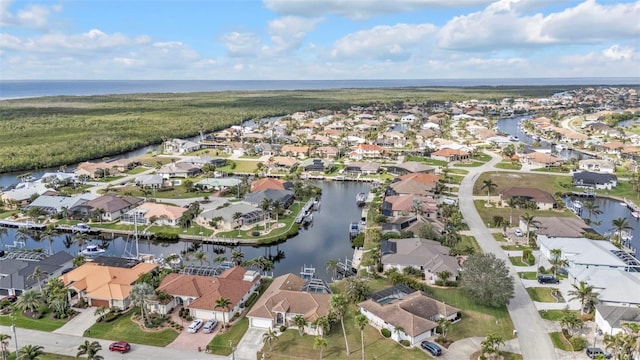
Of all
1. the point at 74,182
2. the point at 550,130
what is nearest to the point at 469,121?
the point at 550,130

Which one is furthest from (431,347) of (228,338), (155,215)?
(155,215)

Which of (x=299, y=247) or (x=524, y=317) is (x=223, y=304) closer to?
(x=299, y=247)

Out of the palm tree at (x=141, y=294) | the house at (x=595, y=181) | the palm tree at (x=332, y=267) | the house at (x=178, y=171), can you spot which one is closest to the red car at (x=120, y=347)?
the palm tree at (x=141, y=294)

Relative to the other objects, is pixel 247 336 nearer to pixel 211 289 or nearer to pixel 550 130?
pixel 211 289

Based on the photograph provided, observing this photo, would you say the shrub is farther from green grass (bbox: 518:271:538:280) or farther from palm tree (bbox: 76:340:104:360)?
palm tree (bbox: 76:340:104:360)

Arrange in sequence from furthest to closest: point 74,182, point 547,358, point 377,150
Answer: point 377,150, point 74,182, point 547,358

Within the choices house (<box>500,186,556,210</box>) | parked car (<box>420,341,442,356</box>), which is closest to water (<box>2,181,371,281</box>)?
parked car (<box>420,341,442,356</box>)
